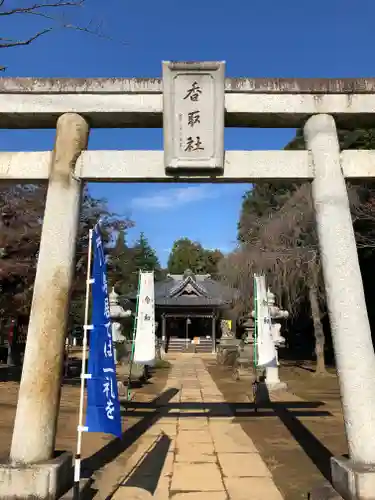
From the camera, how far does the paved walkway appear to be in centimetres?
464

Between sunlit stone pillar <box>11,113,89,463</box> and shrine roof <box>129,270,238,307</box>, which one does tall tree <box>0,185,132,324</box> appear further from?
shrine roof <box>129,270,238,307</box>

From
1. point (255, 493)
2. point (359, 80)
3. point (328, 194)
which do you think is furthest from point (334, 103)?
point (255, 493)

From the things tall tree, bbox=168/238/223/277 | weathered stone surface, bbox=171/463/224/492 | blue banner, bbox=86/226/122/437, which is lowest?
weathered stone surface, bbox=171/463/224/492

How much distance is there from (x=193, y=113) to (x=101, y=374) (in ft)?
10.1

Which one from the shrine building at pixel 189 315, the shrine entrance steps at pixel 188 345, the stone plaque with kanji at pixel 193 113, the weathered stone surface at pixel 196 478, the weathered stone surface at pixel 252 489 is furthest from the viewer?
the shrine building at pixel 189 315

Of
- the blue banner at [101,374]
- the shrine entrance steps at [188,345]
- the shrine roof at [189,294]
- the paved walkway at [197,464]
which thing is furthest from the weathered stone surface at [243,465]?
the shrine entrance steps at [188,345]

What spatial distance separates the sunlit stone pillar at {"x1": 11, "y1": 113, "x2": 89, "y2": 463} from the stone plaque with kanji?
1.05 m

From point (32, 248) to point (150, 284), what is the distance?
4.32 m

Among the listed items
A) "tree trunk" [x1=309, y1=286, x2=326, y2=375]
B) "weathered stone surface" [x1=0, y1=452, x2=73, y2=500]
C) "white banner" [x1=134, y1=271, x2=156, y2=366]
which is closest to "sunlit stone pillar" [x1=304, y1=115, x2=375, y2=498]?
"weathered stone surface" [x1=0, y1=452, x2=73, y2=500]

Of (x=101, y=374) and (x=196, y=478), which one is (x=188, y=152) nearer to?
(x=101, y=374)

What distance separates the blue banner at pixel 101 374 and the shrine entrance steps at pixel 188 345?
3203 centimetres

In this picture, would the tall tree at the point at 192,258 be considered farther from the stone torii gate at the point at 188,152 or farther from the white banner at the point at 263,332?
the stone torii gate at the point at 188,152

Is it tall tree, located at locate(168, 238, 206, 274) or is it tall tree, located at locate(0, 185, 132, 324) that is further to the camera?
tall tree, located at locate(168, 238, 206, 274)

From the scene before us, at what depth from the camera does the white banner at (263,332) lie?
36.3 ft
